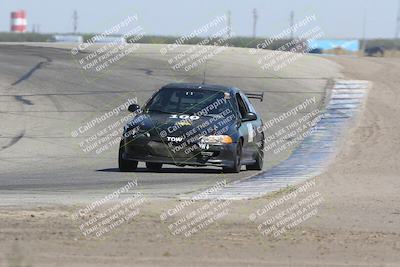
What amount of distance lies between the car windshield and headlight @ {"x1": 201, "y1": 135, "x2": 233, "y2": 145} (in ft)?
1.90

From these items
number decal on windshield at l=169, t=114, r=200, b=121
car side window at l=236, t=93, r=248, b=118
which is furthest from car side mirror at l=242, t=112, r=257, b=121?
number decal on windshield at l=169, t=114, r=200, b=121

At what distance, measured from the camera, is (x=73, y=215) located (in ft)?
35.1

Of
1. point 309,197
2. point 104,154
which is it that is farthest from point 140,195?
point 104,154

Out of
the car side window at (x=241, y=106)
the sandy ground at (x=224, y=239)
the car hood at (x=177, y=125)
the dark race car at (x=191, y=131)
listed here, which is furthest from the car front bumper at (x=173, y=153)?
the sandy ground at (x=224, y=239)

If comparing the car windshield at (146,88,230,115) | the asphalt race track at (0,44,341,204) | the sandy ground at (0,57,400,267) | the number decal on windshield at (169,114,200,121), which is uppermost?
the sandy ground at (0,57,400,267)

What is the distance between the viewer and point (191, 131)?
16.7 metres

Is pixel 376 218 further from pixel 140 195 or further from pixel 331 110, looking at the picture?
pixel 331 110

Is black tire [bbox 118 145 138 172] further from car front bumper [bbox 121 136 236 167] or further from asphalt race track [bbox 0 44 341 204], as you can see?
asphalt race track [bbox 0 44 341 204]

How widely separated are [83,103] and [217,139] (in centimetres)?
1303

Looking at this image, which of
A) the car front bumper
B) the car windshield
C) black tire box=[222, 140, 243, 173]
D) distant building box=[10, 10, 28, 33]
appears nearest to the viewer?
the car front bumper

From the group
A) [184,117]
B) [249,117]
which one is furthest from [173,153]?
[249,117]

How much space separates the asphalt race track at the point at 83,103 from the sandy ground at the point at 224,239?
191 centimetres

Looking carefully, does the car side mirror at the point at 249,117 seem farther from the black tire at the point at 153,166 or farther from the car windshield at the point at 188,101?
the black tire at the point at 153,166

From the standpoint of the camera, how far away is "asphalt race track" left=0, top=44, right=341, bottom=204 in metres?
15.1
